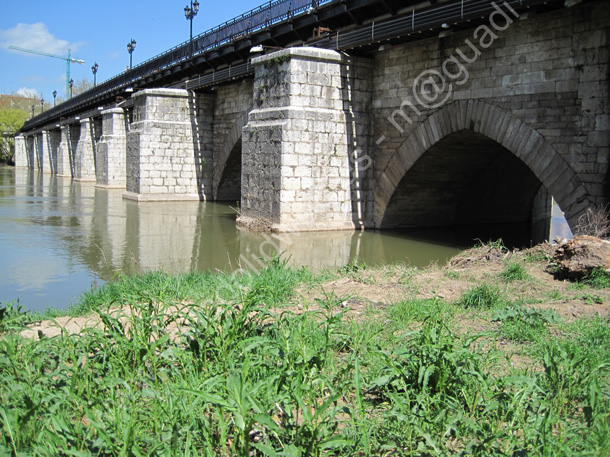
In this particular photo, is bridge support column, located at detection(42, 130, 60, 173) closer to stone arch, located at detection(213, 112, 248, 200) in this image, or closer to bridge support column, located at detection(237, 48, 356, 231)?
stone arch, located at detection(213, 112, 248, 200)

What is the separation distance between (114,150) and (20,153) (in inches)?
1730

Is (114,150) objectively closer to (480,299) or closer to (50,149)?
(50,149)

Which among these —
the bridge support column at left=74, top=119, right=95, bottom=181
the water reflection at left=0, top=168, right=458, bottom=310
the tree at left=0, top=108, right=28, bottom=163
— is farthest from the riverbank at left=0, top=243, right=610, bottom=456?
the tree at left=0, top=108, right=28, bottom=163

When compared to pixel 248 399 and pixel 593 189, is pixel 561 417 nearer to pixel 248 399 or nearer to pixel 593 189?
pixel 248 399

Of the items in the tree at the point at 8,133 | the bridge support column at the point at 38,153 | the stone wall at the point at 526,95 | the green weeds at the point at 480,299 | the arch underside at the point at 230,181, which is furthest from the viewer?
the tree at the point at 8,133

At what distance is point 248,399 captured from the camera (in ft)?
8.77

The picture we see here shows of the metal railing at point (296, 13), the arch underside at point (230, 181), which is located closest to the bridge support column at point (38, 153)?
the metal railing at point (296, 13)

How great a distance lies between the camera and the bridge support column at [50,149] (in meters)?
47.5

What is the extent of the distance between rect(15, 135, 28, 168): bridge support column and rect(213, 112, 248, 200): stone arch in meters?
51.5

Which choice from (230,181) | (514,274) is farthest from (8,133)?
(514,274)

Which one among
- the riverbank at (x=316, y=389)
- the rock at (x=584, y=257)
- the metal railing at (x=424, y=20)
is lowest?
the riverbank at (x=316, y=389)

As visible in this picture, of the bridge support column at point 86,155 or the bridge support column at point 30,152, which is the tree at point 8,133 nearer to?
the bridge support column at point 30,152

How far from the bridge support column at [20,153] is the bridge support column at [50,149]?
17.2 m

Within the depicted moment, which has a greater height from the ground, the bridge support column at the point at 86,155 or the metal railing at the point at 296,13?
the metal railing at the point at 296,13
